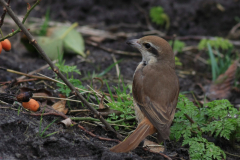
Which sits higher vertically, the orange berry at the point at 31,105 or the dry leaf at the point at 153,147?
the orange berry at the point at 31,105

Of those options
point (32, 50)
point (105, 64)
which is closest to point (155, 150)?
point (105, 64)

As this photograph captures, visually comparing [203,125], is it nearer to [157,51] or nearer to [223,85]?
[157,51]

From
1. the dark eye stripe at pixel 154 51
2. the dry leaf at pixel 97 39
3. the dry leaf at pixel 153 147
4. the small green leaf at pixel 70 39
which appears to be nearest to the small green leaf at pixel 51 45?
the small green leaf at pixel 70 39

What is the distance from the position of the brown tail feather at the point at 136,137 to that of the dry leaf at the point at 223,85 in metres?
2.56

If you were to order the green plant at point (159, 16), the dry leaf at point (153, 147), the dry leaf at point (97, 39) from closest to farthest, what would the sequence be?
the dry leaf at point (153, 147) < the dry leaf at point (97, 39) < the green plant at point (159, 16)

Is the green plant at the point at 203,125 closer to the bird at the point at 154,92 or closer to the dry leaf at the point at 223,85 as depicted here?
the bird at the point at 154,92

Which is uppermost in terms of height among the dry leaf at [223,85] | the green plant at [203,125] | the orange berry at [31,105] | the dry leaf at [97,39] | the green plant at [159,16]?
the green plant at [159,16]

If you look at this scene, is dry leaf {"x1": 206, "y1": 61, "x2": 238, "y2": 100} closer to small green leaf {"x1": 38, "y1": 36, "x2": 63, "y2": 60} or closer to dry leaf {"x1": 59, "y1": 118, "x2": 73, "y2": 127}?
small green leaf {"x1": 38, "y1": 36, "x2": 63, "y2": 60}

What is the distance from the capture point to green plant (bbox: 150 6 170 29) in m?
7.77

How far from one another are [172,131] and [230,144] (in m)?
0.89

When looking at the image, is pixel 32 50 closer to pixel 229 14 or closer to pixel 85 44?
pixel 85 44

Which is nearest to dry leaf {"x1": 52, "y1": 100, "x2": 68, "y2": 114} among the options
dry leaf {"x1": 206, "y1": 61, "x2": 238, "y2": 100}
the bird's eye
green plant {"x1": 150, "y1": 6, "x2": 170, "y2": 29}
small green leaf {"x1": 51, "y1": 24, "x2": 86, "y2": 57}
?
the bird's eye

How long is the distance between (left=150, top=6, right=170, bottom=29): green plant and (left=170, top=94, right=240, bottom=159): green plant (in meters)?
3.95

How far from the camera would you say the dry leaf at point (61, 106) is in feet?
13.8
